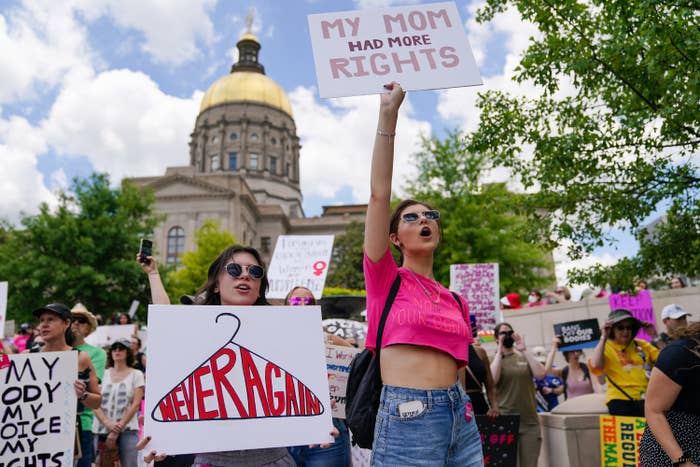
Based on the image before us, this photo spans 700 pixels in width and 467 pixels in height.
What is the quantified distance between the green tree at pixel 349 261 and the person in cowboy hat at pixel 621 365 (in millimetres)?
40966

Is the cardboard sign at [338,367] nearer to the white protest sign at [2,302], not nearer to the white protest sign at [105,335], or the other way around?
the white protest sign at [2,302]

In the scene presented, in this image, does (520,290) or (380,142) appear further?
(520,290)

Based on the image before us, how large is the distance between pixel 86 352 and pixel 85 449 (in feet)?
2.69

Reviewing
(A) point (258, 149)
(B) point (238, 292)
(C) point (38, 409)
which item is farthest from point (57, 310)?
(A) point (258, 149)

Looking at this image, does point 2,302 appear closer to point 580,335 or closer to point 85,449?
point 85,449

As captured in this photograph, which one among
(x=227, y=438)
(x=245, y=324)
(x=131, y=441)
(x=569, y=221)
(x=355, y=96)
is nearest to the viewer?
(x=227, y=438)

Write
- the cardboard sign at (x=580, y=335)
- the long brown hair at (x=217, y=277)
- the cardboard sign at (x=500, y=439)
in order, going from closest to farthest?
the long brown hair at (x=217, y=277), the cardboard sign at (x=500, y=439), the cardboard sign at (x=580, y=335)

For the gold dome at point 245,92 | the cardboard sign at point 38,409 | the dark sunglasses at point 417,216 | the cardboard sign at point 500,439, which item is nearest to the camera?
the dark sunglasses at point 417,216

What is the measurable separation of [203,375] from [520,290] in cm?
2974

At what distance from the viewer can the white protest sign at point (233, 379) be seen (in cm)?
260

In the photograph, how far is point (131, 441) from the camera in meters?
6.46

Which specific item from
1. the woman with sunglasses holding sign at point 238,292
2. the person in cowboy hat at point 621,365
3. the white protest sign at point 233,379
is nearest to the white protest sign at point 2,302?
the woman with sunglasses holding sign at point 238,292

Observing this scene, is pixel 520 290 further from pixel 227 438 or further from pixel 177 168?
pixel 177 168

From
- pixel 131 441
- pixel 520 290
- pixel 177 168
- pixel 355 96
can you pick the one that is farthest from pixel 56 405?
pixel 177 168
